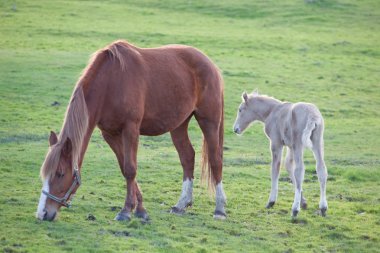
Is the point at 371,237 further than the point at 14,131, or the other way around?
the point at 14,131

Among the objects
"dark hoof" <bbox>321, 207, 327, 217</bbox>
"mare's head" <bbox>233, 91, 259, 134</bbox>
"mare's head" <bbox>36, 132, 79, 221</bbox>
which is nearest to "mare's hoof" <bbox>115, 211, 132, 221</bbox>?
"mare's head" <bbox>36, 132, 79, 221</bbox>

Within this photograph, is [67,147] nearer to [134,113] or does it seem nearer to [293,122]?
[134,113]

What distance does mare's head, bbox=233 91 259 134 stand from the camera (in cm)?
1401

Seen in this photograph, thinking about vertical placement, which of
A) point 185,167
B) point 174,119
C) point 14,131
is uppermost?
point 174,119

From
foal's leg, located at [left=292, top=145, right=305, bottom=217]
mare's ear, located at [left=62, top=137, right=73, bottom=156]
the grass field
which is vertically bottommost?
the grass field

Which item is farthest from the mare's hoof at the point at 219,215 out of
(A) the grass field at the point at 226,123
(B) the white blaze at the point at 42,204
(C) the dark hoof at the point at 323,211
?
(B) the white blaze at the point at 42,204

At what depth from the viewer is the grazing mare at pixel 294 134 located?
39.0 ft

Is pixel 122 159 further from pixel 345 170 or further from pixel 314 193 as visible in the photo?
pixel 345 170

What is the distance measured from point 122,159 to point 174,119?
1.12m

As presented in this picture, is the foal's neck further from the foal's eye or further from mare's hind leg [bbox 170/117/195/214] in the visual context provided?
the foal's eye

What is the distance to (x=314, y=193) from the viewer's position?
14.0m

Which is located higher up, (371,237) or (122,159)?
(122,159)

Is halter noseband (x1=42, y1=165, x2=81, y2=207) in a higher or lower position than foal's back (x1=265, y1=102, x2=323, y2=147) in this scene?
lower

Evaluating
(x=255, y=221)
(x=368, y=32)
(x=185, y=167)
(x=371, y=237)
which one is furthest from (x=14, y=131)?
(x=368, y=32)
